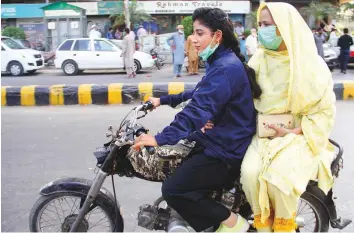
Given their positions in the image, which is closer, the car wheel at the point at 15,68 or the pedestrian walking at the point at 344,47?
the pedestrian walking at the point at 344,47

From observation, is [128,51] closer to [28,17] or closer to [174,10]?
[174,10]

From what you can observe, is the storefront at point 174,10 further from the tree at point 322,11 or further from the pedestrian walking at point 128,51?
the pedestrian walking at point 128,51

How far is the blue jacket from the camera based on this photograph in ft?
7.43

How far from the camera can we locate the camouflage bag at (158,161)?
8.38ft

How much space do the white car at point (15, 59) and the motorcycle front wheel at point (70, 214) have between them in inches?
529

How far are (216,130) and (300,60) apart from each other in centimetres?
59

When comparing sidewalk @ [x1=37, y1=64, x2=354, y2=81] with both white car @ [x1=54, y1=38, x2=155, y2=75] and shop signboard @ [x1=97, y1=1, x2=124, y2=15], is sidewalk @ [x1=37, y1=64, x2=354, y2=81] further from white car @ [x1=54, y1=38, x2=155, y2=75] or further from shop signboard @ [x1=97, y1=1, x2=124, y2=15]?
shop signboard @ [x1=97, y1=1, x2=124, y2=15]

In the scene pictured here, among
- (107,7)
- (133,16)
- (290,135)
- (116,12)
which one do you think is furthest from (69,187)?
(107,7)

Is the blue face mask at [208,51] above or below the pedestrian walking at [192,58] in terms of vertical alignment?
above

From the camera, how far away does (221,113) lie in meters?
2.45

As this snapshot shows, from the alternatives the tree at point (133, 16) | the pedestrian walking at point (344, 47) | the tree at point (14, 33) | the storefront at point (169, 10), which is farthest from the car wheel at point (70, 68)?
the storefront at point (169, 10)

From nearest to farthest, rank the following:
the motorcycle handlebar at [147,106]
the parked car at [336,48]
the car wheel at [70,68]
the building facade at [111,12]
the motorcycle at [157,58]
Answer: the motorcycle handlebar at [147,106] < the parked car at [336,48] < the car wheel at [70,68] < the motorcycle at [157,58] < the building facade at [111,12]

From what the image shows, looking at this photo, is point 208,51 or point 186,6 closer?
point 208,51

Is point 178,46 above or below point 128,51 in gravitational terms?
above
